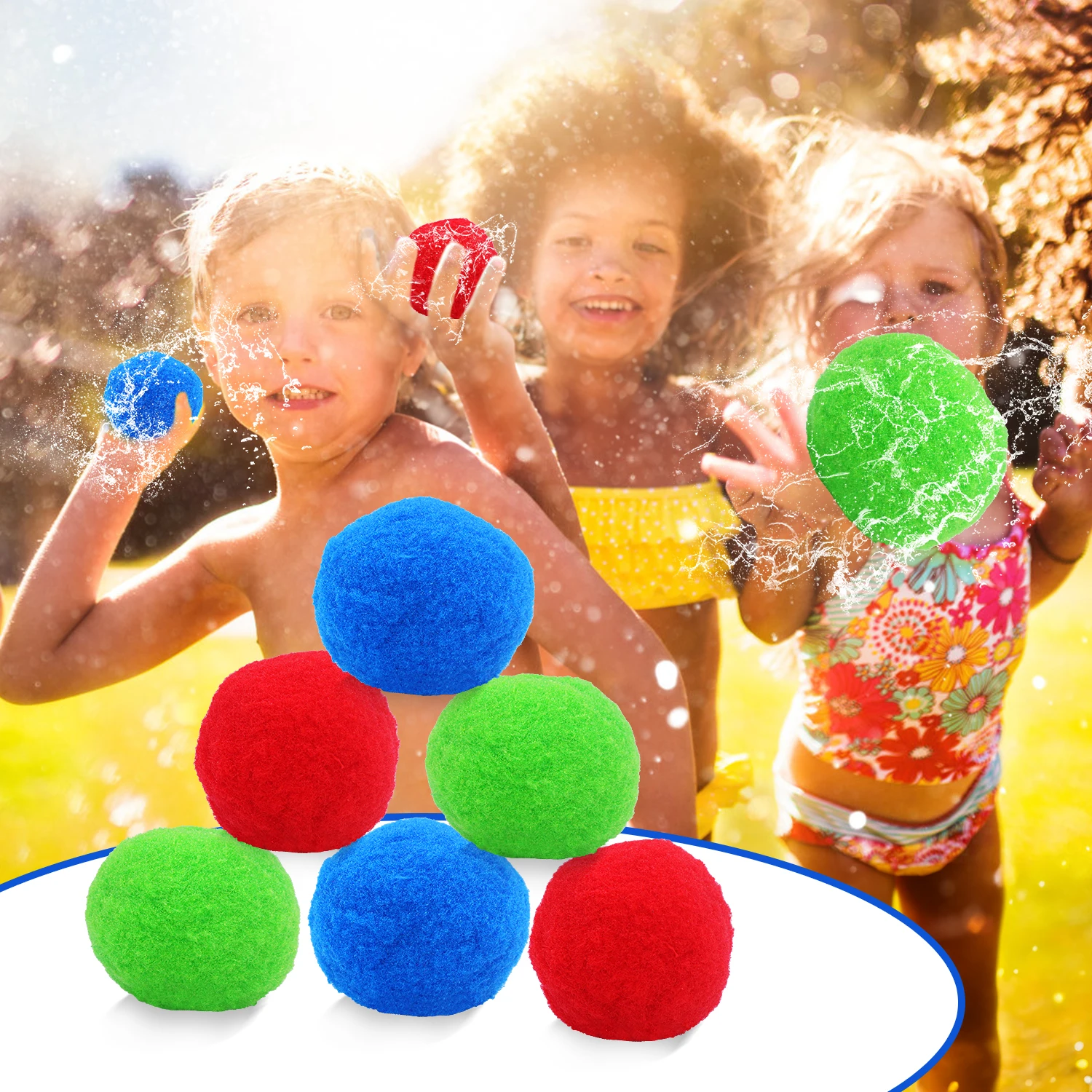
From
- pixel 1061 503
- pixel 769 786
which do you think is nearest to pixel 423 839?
pixel 769 786

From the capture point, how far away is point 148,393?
0.46m

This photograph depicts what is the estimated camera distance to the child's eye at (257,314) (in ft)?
1.40

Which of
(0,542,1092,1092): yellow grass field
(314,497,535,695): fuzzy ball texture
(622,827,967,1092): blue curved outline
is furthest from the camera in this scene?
(0,542,1092,1092): yellow grass field

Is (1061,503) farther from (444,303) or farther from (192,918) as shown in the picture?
(192,918)

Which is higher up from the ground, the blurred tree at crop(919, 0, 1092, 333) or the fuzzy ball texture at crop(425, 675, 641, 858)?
the blurred tree at crop(919, 0, 1092, 333)

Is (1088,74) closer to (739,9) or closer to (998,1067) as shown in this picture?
(739,9)

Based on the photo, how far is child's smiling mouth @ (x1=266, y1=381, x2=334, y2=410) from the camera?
1.41ft

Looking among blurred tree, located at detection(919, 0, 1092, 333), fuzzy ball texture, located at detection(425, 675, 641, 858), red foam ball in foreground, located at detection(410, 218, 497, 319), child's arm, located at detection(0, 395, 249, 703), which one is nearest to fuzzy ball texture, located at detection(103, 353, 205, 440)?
child's arm, located at detection(0, 395, 249, 703)

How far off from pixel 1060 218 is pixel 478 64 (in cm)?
27

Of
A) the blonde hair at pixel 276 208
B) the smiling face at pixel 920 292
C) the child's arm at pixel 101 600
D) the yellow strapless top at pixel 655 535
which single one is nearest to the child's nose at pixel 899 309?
the smiling face at pixel 920 292

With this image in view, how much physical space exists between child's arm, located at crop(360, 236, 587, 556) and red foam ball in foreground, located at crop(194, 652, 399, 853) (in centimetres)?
14

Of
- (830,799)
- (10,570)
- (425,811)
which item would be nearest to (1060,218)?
(830,799)

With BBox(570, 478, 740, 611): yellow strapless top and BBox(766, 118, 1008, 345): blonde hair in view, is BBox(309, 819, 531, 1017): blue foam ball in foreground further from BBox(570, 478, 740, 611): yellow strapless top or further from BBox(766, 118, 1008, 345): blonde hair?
BBox(766, 118, 1008, 345): blonde hair

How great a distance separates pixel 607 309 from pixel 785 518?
12 cm
